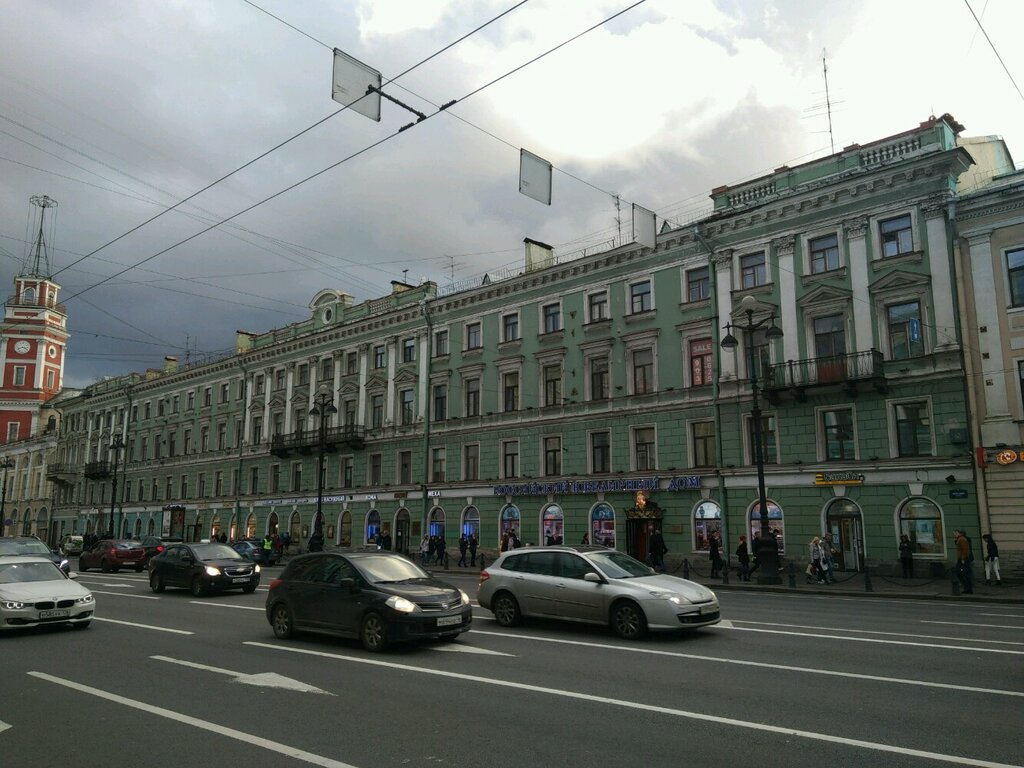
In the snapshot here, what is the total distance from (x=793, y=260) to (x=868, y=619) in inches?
696

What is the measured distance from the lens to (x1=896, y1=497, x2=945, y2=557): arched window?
24.8 m

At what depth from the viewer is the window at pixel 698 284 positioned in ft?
103

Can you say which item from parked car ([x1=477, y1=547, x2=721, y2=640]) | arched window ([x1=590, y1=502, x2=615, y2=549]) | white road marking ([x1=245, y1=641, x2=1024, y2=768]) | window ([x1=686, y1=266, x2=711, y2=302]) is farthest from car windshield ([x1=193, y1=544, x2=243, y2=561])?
window ([x1=686, y1=266, x2=711, y2=302])

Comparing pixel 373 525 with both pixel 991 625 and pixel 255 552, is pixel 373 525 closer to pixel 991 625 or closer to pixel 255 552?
pixel 255 552

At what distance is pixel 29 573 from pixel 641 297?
25766 millimetres

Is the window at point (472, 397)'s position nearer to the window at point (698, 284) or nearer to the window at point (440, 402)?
the window at point (440, 402)

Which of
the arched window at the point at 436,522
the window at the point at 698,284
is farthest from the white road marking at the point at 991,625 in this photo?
the arched window at the point at 436,522

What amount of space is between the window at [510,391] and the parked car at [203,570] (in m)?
18.8

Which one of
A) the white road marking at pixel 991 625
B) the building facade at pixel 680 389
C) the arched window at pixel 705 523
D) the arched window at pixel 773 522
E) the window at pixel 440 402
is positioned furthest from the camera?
the window at pixel 440 402

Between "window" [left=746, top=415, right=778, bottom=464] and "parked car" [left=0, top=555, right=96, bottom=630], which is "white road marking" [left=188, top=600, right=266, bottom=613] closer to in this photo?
"parked car" [left=0, top=555, right=96, bottom=630]

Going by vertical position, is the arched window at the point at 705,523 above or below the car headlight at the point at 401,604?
above

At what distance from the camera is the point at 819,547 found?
79.0ft

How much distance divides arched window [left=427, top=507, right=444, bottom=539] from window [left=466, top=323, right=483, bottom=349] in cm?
868

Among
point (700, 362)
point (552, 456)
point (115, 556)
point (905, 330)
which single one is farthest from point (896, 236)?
point (115, 556)
